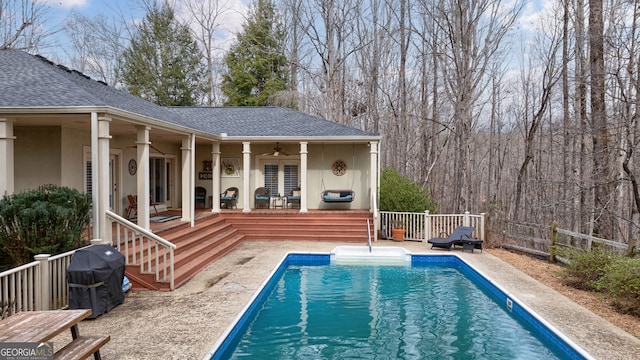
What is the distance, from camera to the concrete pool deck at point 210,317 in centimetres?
464

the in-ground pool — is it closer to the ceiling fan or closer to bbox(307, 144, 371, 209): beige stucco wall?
bbox(307, 144, 371, 209): beige stucco wall

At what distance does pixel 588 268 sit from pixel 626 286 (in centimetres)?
157

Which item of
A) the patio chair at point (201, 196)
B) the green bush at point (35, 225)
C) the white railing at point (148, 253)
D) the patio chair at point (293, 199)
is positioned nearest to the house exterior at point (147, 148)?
the patio chair at point (201, 196)

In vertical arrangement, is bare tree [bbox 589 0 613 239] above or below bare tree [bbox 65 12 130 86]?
below

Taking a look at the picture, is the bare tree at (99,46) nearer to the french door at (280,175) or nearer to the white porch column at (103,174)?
the french door at (280,175)

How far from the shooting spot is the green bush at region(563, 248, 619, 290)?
751 cm

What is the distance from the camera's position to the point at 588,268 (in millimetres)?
7672

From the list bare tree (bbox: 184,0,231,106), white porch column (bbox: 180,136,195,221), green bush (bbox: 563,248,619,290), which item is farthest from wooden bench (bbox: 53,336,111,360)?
bare tree (bbox: 184,0,231,106)

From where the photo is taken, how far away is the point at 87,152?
9.42 meters

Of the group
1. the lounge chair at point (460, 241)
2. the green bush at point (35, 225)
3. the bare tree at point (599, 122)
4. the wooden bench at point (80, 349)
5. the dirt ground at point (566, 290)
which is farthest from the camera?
the lounge chair at point (460, 241)

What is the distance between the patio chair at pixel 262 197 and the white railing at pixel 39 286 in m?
8.23

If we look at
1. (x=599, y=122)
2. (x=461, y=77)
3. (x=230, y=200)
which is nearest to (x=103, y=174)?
(x=230, y=200)

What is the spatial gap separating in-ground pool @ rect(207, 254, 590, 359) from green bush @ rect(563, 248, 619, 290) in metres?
1.77

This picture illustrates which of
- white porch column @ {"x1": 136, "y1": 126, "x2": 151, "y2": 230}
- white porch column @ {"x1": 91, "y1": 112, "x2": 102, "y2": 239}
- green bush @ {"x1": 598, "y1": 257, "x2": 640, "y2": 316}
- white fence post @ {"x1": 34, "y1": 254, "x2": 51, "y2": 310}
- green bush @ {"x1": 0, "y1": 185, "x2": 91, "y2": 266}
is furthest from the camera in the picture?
white porch column @ {"x1": 136, "y1": 126, "x2": 151, "y2": 230}
